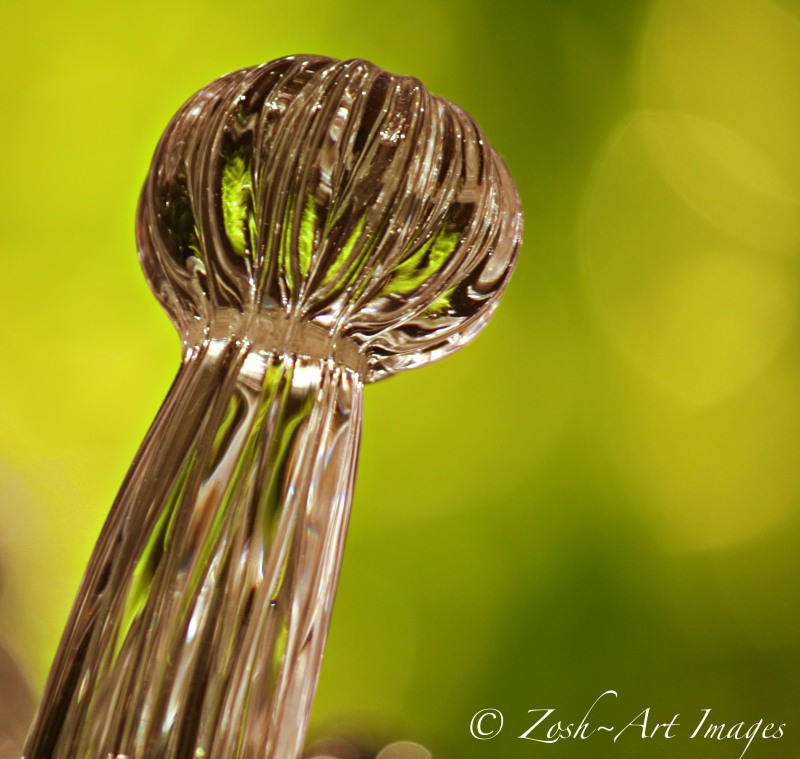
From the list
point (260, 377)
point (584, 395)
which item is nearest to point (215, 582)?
point (260, 377)

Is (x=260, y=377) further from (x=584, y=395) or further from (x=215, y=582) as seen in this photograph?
(x=584, y=395)

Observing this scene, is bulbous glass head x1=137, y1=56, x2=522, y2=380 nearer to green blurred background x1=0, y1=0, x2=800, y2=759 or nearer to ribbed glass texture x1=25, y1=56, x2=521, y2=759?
ribbed glass texture x1=25, y1=56, x2=521, y2=759

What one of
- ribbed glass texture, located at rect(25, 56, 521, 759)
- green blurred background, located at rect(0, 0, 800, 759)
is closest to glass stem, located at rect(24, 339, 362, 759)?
ribbed glass texture, located at rect(25, 56, 521, 759)

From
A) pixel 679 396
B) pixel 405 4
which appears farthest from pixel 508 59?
pixel 679 396

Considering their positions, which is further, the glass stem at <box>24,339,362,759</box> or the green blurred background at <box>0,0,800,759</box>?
the green blurred background at <box>0,0,800,759</box>

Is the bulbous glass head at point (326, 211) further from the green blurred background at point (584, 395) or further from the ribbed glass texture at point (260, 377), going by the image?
the green blurred background at point (584, 395)

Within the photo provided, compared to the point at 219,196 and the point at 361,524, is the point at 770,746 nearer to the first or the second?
the point at 361,524

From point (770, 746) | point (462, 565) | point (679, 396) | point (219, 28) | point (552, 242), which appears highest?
point (219, 28)
